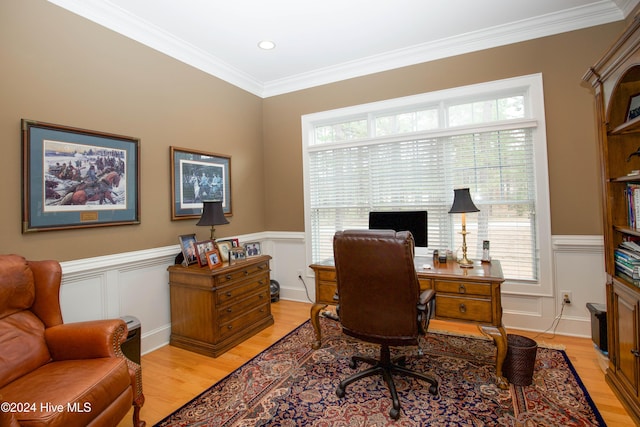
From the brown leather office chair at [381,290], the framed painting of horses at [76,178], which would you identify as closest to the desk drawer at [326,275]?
the brown leather office chair at [381,290]

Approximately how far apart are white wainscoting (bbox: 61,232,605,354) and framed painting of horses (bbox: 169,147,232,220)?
438mm

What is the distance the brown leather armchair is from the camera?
1373 millimetres

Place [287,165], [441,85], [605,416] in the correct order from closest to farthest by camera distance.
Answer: [605,416], [441,85], [287,165]

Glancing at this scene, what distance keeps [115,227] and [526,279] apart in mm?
3937

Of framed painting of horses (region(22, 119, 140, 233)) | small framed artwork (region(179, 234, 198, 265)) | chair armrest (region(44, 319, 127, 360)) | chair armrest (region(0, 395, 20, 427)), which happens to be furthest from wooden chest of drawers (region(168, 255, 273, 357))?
chair armrest (region(0, 395, 20, 427))

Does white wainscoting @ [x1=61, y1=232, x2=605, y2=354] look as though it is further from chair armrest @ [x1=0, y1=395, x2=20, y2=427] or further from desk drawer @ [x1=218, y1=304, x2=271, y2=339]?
chair armrest @ [x1=0, y1=395, x2=20, y2=427]

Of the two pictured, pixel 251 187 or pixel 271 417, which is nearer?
pixel 271 417

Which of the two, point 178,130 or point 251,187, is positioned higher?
point 178,130

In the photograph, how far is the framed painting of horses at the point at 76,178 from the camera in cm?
215

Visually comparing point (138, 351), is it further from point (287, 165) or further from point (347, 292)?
point (287, 165)

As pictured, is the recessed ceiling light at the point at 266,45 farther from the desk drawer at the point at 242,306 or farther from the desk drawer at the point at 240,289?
the desk drawer at the point at 242,306

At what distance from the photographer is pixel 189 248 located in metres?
3.07

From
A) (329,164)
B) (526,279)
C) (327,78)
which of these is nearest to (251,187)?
(329,164)

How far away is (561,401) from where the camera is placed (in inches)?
78.7
